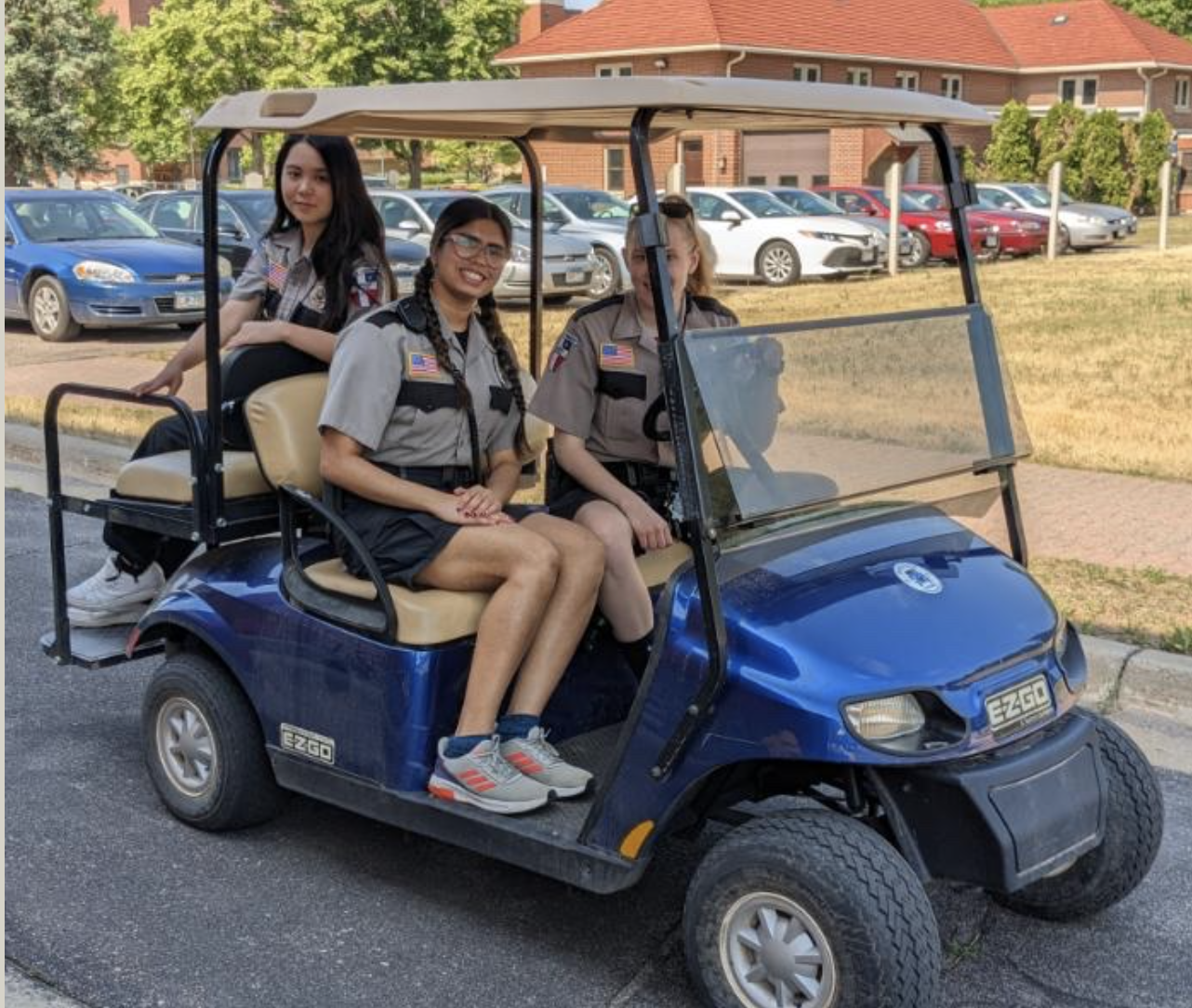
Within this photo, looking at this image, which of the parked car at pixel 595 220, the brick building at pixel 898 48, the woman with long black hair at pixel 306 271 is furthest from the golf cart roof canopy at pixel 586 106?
the brick building at pixel 898 48

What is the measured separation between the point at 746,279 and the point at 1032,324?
605 centimetres

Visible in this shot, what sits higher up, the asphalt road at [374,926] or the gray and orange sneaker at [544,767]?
the gray and orange sneaker at [544,767]

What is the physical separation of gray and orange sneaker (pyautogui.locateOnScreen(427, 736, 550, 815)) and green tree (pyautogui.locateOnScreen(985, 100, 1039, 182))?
38924 mm

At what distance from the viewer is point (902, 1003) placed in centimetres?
→ 278

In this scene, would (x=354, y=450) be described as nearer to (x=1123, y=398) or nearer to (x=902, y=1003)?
(x=902, y=1003)

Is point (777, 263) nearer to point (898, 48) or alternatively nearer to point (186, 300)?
point (186, 300)

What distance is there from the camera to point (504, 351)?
3.88 metres

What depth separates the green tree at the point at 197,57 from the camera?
4150 cm

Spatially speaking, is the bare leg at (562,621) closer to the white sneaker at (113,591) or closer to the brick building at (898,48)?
the white sneaker at (113,591)

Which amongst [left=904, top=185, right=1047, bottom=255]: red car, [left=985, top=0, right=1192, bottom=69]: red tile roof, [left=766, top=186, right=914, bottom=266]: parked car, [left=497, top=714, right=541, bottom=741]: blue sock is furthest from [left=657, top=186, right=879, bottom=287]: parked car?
[left=985, top=0, right=1192, bottom=69]: red tile roof

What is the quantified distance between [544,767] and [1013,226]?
23.1 meters

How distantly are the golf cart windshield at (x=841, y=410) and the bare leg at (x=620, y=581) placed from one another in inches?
18.6

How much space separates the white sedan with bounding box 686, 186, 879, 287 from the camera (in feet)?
63.5

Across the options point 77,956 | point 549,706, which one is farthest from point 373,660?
point 77,956
